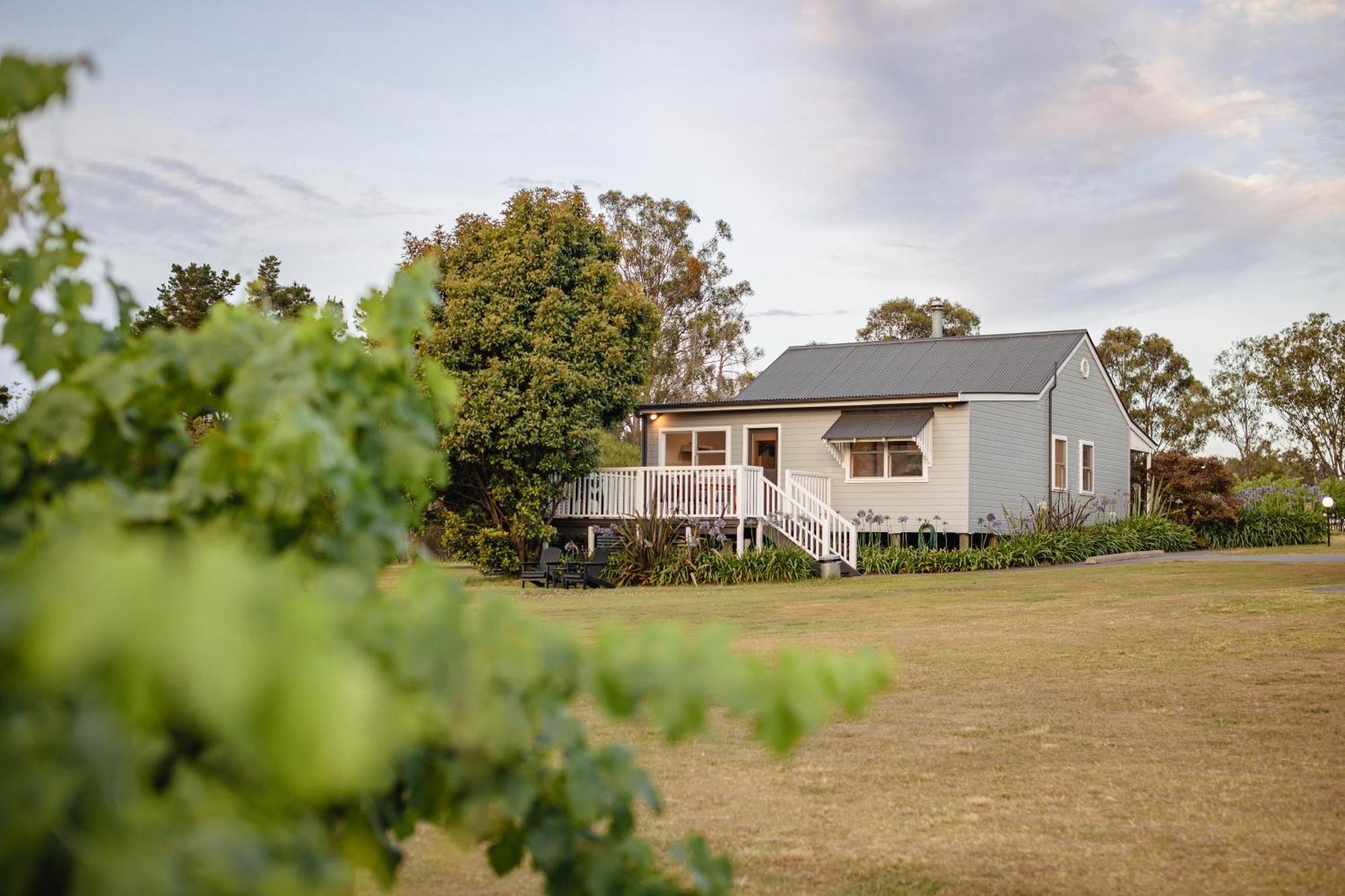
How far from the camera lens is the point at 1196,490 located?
2914cm

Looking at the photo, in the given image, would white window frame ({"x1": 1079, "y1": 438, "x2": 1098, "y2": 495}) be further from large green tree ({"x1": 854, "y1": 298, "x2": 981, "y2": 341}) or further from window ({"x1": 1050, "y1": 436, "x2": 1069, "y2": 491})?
large green tree ({"x1": 854, "y1": 298, "x2": 981, "y2": 341})

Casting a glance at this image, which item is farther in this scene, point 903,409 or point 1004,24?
point 1004,24

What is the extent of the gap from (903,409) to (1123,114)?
12837 mm

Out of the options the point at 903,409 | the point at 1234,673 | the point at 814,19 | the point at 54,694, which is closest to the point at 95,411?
the point at 54,694

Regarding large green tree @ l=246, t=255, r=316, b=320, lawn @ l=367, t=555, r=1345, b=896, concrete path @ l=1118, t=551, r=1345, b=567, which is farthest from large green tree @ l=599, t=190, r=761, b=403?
lawn @ l=367, t=555, r=1345, b=896

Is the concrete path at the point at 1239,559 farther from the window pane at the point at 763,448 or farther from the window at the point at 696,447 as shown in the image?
the window at the point at 696,447

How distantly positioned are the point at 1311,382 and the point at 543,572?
5012cm

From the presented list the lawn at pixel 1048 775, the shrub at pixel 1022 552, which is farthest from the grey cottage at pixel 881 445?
the lawn at pixel 1048 775

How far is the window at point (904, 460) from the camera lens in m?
24.8

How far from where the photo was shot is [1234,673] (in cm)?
843

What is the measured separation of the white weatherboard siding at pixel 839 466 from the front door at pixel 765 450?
1.22ft

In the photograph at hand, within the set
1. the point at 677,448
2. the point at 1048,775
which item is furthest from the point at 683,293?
the point at 1048,775

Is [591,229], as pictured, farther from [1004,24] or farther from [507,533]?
[1004,24]

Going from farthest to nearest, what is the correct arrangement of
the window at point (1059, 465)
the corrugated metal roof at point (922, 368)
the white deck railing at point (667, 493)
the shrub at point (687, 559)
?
the window at point (1059, 465) < the corrugated metal roof at point (922, 368) < the white deck railing at point (667, 493) < the shrub at point (687, 559)
